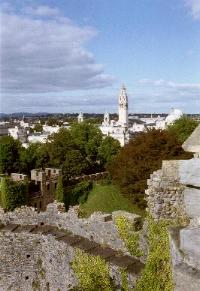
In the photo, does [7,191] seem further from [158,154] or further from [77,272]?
[77,272]

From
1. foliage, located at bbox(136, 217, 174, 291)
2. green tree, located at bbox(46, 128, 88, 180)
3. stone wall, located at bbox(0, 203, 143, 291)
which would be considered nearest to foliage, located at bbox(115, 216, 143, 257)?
stone wall, located at bbox(0, 203, 143, 291)

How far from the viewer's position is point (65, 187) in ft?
120

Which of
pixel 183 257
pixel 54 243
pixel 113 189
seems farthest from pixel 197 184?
pixel 113 189

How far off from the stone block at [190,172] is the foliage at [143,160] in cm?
2678

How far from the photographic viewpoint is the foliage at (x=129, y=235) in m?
11.0

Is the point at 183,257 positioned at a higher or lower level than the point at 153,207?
higher

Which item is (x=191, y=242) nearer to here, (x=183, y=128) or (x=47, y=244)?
(x=47, y=244)

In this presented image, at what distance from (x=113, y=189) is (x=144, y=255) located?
82.6ft

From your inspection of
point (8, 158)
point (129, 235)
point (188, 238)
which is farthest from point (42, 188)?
point (188, 238)

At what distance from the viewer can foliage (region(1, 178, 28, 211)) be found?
28456 mm

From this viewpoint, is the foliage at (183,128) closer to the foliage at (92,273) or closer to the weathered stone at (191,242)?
the foliage at (92,273)

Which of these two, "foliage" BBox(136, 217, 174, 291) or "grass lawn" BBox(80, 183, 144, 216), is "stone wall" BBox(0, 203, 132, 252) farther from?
"grass lawn" BBox(80, 183, 144, 216)

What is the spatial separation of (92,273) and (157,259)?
3149mm

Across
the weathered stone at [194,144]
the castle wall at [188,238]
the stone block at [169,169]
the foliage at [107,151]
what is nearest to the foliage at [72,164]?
the foliage at [107,151]
